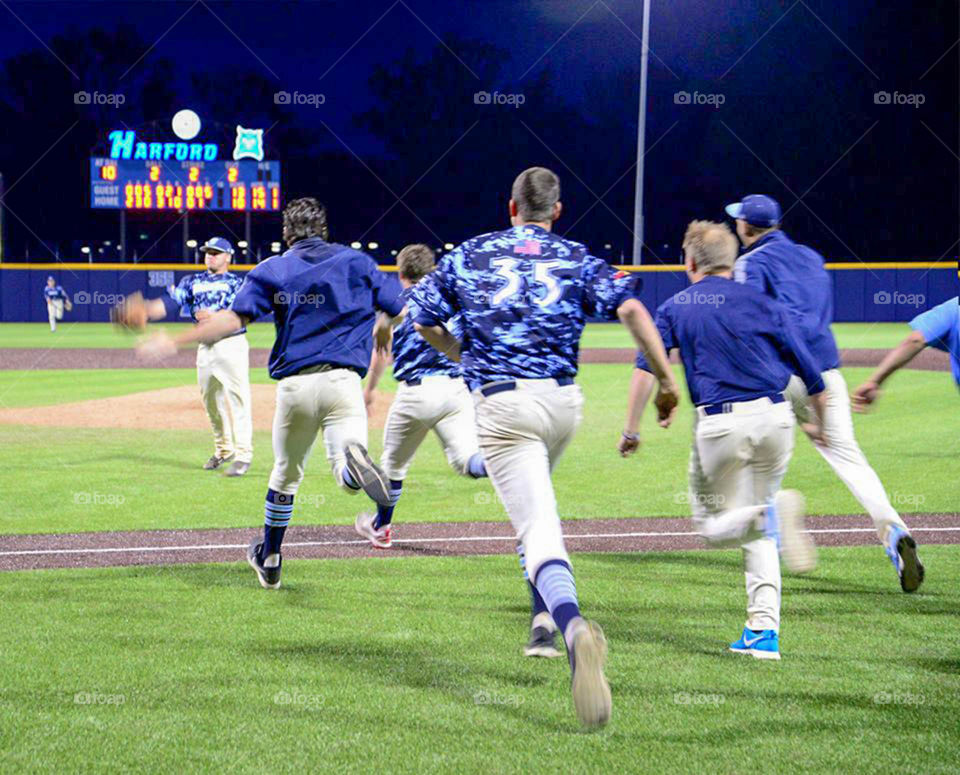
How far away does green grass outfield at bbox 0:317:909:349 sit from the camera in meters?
35.7

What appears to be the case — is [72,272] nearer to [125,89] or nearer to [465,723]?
[125,89]

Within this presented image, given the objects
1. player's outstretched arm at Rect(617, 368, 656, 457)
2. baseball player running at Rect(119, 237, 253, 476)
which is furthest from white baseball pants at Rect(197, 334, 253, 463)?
player's outstretched arm at Rect(617, 368, 656, 457)

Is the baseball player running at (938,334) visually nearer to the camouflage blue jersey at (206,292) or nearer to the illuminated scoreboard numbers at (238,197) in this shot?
the camouflage blue jersey at (206,292)

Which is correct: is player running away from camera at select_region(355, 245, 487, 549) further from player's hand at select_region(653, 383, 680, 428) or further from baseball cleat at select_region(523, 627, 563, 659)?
player's hand at select_region(653, 383, 680, 428)

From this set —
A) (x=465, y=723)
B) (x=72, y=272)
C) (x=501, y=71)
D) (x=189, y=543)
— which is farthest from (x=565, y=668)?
(x=501, y=71)

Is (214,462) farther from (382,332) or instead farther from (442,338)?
(442,338)

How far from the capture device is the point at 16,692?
16.9 ft

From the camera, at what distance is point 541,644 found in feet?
18.9

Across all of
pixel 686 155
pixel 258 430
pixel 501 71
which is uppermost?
pixel 501 71

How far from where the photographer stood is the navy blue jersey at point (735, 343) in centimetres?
566

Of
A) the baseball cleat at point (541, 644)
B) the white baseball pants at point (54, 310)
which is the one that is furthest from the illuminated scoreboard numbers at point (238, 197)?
the baseball cleat at point (541, 644)

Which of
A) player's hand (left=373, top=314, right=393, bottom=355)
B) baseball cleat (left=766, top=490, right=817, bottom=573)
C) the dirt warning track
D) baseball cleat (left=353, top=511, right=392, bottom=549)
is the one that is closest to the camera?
baseball cleat (left=766, top=490, right=817, bottom=573)

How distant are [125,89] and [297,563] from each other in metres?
60.8

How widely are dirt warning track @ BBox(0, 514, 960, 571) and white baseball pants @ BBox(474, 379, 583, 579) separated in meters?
3.49
